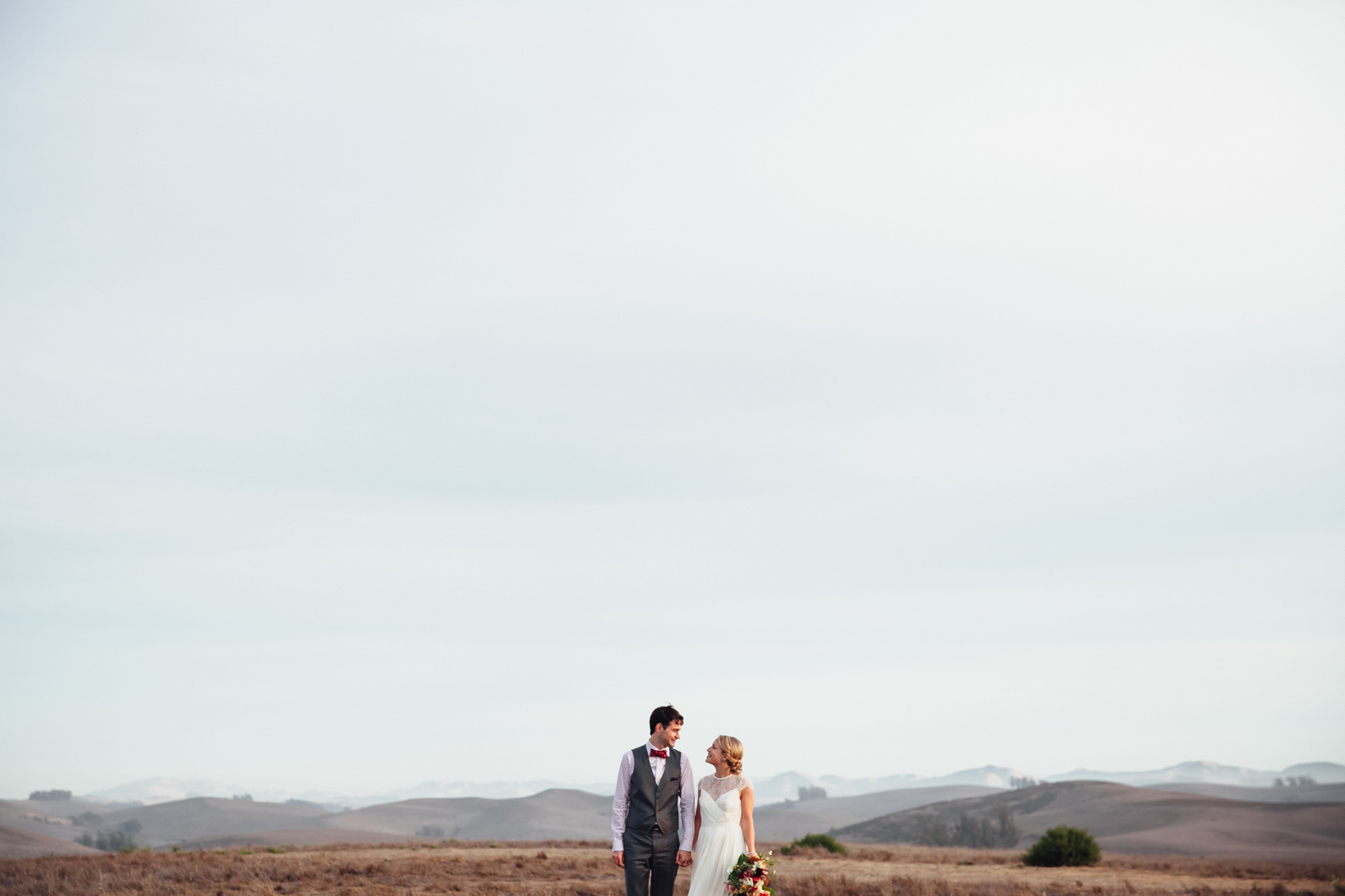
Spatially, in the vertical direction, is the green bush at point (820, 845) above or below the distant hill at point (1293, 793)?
above

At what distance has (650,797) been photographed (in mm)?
9852

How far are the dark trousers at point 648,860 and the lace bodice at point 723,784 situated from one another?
1.88 ft

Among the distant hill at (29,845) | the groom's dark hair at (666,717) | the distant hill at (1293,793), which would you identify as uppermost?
the groom's dark hair at (666,717)

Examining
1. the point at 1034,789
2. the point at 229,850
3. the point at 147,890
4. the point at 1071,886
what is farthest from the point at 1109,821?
the point at 147,890

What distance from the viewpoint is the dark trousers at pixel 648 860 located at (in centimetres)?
984

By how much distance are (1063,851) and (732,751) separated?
2717 cm

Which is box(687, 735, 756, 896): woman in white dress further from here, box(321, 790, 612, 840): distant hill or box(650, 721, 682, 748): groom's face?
box(321, 790, 612, 840): distant hill

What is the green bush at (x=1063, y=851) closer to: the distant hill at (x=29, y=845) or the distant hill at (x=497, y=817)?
the distant hill at (x=29, y=845)

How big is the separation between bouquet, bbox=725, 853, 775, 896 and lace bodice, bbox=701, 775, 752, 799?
2.02ft

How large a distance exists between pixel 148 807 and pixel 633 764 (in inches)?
6248

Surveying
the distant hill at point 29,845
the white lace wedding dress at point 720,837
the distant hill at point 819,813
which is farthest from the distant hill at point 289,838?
the white lace wedding dress at point 720,837

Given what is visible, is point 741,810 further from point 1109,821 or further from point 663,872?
point 1109,821

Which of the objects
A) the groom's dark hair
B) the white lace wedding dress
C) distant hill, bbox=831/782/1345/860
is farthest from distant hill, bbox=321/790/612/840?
the groom's dark hair

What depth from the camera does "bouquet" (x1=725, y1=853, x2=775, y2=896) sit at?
32.8ft
